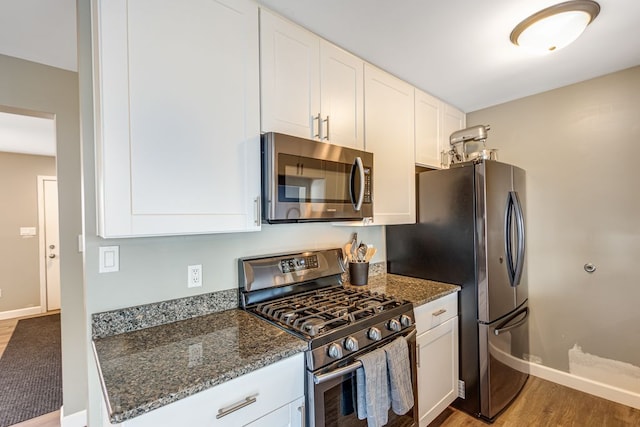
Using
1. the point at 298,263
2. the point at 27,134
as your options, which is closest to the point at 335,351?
the point at 298,263

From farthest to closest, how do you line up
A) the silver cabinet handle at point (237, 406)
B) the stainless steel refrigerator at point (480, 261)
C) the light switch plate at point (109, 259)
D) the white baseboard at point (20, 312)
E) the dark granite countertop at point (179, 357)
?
the white baseboard at point (20, 312) < the stainless steel refrigerator at point (480, 261) < the light switch plate at point (109, 259) < the silver cabinet handle at point (237, 406) < the dark granite countertop at point (179, 357)

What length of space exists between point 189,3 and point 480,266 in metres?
2.12

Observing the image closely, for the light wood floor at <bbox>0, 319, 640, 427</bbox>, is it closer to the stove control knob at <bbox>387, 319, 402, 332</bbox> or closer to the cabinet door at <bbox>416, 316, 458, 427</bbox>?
the cabinet door at <bbox>416, 316, 458, 427</bbox>

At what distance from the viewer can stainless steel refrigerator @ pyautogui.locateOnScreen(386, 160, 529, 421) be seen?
2000mm

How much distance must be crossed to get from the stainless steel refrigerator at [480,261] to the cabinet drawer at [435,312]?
0.10 meters

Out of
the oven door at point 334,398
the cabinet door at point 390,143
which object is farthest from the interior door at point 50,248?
the oven door at point 334,398

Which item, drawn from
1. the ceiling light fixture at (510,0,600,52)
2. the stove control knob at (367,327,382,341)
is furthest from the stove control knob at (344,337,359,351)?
the ceiling light fixture at (510,0,600,52)

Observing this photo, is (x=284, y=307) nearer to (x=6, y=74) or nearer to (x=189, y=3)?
(x=189, y=3)

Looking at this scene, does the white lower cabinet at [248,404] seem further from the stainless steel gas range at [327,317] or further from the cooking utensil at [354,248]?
the cooking utensil at [354,248]

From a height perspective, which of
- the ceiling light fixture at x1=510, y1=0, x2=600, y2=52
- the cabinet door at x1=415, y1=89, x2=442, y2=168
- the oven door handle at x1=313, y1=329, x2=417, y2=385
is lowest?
the oven door handle at x1=313, y1=329, x2=417, y2=385

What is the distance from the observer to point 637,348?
6.98 feet

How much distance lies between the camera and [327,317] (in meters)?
1.41

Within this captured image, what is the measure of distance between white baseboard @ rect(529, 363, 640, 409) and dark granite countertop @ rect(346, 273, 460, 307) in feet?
4.25

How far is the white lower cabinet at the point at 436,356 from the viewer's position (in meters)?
1.80
